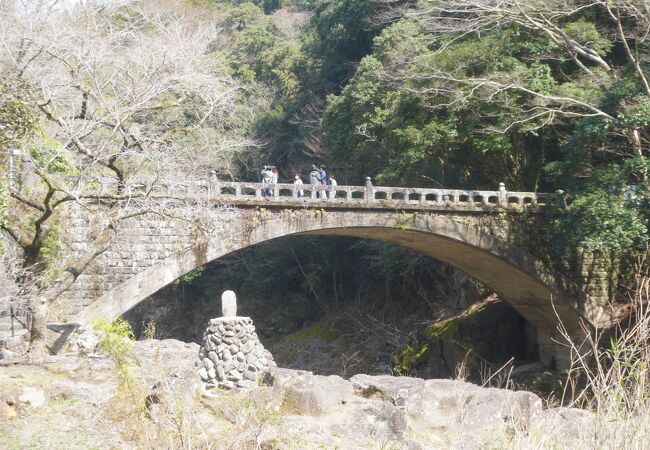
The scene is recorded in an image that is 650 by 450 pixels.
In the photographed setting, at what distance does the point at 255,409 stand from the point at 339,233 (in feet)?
35.6

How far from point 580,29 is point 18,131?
14.0 metres

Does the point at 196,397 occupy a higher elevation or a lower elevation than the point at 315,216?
lower

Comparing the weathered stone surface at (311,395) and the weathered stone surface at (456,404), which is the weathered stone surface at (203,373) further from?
the weathered stone surface at (456,404)

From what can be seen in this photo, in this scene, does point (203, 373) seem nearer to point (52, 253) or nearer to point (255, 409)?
point (255, 409)

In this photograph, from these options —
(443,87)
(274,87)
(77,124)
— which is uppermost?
(274,87)

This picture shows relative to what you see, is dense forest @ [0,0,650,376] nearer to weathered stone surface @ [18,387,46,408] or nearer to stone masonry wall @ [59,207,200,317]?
stone masonry wall @ [59,207,200,317]

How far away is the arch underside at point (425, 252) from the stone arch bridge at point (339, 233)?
0.02m

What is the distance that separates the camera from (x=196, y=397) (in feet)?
24.6

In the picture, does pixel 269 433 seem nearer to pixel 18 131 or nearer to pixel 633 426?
pixel 633 426

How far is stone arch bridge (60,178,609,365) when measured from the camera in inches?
536

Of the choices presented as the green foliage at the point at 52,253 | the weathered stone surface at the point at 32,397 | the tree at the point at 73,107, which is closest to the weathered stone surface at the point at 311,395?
the weathered stone surface at the point at 32,397

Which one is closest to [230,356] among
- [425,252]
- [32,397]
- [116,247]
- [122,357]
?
[122,357]

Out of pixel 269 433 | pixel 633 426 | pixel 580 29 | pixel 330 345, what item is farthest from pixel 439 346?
pixel 633 426

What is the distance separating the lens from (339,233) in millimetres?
17094
